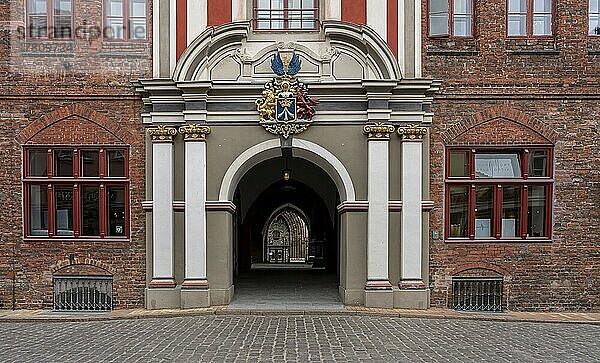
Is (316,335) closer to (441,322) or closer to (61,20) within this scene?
(441,322)

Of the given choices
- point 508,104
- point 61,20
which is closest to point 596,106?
point 508,104

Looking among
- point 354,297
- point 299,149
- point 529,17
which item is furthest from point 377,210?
point 529,17

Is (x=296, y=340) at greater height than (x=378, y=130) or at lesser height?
lesser

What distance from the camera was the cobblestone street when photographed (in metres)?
9.71

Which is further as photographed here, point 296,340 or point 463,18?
point 463,18

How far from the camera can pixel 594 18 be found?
14188mm

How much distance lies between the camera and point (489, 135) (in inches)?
552

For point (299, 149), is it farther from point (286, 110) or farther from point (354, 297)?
point (354, 297)

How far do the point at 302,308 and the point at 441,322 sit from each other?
270cm

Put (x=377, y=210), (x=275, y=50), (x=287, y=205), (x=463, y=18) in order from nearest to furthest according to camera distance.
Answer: (x=377, y=210), (x=275, y=50), (x=463, y=18), (x=287, y=205)

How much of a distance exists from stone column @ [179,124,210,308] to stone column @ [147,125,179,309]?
1.15 ft

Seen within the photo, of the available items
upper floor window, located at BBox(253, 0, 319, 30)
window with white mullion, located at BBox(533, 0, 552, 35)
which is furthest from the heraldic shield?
window with white mullion, located at BBox(533, 0, 552, 35)

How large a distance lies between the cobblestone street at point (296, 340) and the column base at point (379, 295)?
81 centimetres

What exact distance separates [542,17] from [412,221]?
511cm
